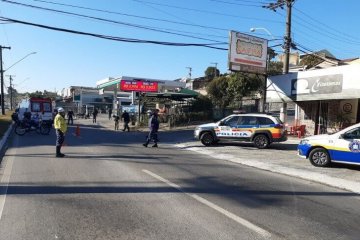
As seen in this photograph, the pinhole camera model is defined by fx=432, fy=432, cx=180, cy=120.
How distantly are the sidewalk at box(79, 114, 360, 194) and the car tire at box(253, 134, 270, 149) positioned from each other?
307 mm

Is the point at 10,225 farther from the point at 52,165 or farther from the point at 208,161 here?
the point at 208,161

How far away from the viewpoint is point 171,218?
6.95m

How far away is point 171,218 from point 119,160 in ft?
24.8

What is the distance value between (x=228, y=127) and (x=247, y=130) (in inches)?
38.6

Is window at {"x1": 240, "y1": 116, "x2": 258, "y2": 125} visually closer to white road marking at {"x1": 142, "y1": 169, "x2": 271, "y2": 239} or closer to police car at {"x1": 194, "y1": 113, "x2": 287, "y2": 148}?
police car at {"x1": 194, "y1": 113, "x2": 287, "y2": 148}

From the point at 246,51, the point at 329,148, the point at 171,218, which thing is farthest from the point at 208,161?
the point at 246,51

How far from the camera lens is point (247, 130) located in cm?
2053

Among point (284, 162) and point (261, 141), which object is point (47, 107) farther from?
point (284, 162)

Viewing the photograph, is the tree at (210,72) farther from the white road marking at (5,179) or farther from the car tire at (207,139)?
the white road marking at (5,179)

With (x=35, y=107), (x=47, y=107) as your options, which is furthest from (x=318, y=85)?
Result: (x=35, y=107)

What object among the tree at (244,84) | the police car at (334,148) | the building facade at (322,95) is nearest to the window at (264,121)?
the building facade at (322,95)

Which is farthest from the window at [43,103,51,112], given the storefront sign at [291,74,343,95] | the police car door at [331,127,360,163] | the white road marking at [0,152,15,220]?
the police car door at [331,127,360,163]

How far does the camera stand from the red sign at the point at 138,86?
4346 centimetres

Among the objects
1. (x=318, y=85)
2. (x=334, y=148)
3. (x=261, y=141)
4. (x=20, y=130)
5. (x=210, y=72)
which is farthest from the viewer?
(x=210, y=72)
